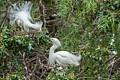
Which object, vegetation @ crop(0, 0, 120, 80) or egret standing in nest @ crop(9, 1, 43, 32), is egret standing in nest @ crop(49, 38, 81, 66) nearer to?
vegetation @ crop(0, 0, 120, 80)

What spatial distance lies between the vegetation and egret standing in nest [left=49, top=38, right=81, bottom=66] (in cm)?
4

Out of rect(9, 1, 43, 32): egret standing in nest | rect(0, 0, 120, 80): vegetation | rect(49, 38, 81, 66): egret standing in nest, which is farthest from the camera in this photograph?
rect(9, 1, 43, 32): egret standing in nest

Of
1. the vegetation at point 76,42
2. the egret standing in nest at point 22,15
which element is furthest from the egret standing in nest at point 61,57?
the egret standing in nest at point 22,15

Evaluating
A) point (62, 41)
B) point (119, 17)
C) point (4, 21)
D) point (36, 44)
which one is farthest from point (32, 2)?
point (119, 17)

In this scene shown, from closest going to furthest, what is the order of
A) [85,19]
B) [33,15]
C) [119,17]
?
[119,17] < [85,19] < [33,15]

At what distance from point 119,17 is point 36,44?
49cm

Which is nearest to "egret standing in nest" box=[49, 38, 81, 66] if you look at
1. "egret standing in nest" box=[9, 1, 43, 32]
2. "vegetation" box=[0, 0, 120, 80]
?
"vegetation" box=[0, 0, 120, 80]

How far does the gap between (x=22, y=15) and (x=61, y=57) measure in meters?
0.42

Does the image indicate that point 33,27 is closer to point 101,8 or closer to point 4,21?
point 4,21

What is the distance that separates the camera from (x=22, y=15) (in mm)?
3145

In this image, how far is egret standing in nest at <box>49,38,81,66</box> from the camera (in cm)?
292

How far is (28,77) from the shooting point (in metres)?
2.69

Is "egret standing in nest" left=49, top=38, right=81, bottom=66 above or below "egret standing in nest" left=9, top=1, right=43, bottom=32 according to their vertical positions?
below

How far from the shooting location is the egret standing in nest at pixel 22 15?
10.2 ft
